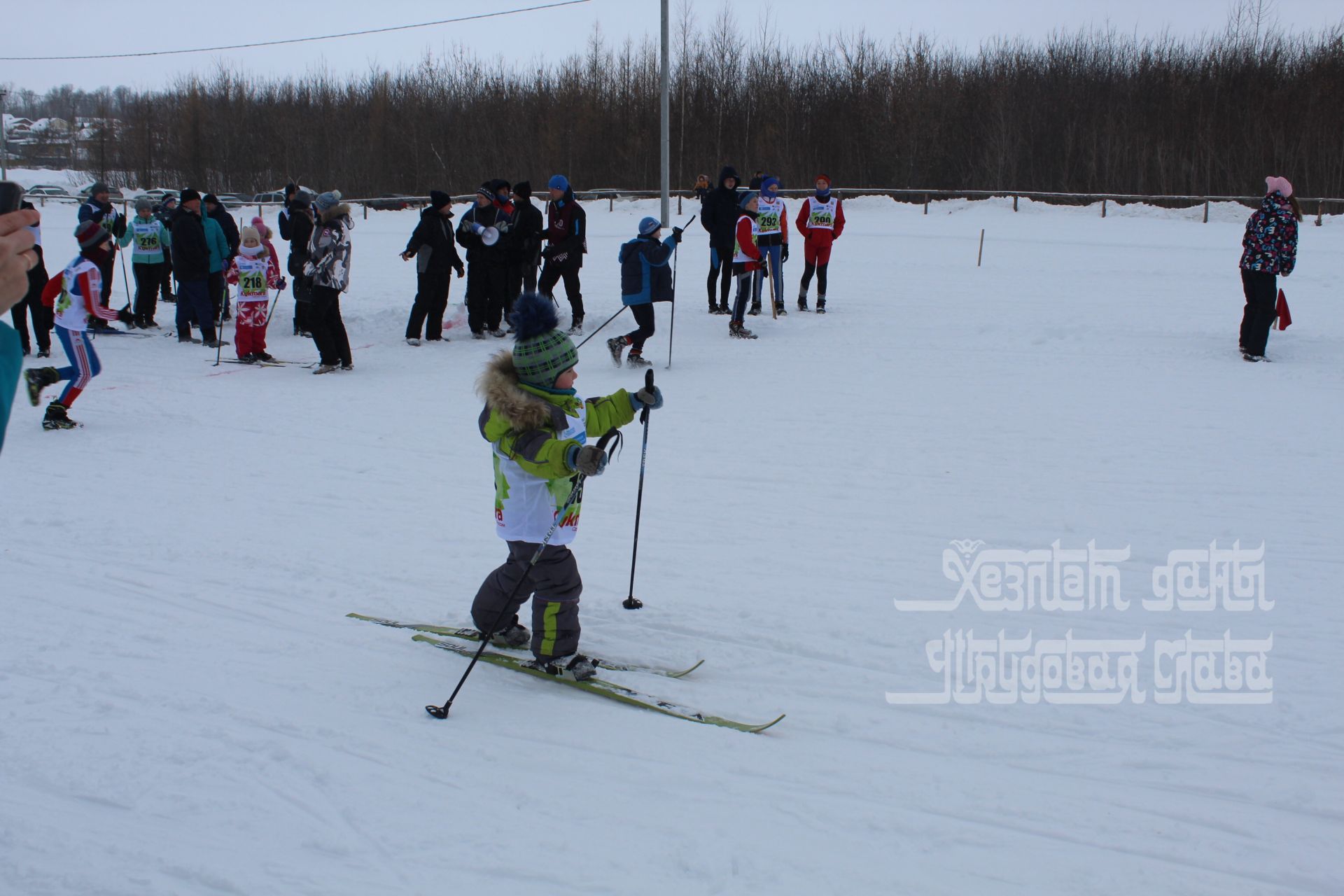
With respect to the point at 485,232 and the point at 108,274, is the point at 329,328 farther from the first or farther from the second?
the point at 108,274

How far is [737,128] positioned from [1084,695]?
128 ft

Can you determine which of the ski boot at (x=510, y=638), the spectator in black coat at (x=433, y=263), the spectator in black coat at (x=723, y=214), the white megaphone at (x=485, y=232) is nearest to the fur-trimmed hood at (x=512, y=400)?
the ski boot at (x=510, y=638)

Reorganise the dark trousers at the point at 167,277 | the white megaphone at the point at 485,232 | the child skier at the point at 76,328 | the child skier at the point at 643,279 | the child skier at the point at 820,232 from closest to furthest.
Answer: the child skier at the point at 76,328
the child skier at the point at 643,279
the white megaphone at the point at 485,232
the child skier at the point at 820,232
the dark trousers at the point at 167,277

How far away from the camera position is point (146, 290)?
1359cm

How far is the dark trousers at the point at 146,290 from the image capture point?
1355cm

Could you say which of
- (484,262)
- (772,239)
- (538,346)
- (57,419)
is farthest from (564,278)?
(538,346)

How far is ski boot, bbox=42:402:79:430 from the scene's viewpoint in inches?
332

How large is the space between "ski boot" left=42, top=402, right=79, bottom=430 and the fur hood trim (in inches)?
247

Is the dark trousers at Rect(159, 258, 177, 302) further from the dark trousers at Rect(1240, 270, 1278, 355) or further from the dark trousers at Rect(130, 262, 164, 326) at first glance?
the dark trousers at Rect(1240, 270, 1278, 355)

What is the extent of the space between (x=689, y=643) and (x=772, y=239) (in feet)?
30.1

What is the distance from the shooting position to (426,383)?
10273 mm

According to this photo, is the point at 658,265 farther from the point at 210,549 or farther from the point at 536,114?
the point at 536,114

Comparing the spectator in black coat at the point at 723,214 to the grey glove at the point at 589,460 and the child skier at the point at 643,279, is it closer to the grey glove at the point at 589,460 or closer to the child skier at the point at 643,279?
the child skier at the point at 643,279

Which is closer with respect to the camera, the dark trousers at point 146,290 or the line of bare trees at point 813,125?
the dark trousers at point 146,290
